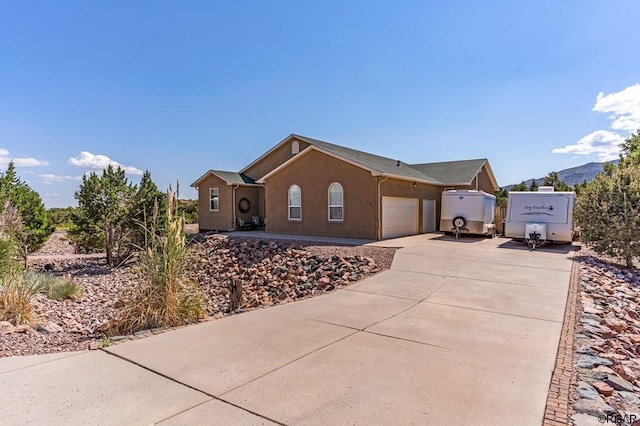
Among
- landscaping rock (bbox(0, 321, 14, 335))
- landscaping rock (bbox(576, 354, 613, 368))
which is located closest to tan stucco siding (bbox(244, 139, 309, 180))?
landscaping rock (bbox(0, 321, 14, 335))

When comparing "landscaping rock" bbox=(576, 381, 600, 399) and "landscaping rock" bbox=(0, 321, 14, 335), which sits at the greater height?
"landscaping rock" bbox=(576, 381, 600, 399)

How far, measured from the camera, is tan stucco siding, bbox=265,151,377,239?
16547 millimetres

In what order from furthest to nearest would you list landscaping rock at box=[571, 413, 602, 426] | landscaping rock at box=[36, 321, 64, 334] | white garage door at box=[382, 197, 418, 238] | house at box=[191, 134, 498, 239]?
white garage door at box=[382, 197, 418, 238] → house at box=[191, 134, 498, 239] → landscaping rock at box=[36, 321, 64, 334] → landscaping rock at box=[571, 413, 602, 426]

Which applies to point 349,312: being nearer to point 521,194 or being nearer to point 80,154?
point 521,194

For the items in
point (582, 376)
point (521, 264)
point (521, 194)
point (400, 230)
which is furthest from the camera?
point (400, 230)

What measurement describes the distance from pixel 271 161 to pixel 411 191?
9.37 m

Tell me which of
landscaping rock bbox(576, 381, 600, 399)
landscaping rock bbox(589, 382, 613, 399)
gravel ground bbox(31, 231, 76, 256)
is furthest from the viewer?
gravel ground bbox(31, 231, 76, 256)

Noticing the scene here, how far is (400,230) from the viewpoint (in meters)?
18.2

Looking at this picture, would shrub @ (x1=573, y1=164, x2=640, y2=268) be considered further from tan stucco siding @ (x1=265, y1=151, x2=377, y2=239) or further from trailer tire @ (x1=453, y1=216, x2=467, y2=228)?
tan stucco siding @ (x1=265, y1=151, x2=377, y2=239)

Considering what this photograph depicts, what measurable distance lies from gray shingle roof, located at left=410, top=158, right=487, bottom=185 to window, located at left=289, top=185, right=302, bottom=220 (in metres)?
9.50

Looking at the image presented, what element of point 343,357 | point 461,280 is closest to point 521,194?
point 461,280

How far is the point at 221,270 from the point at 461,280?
9.22 metres

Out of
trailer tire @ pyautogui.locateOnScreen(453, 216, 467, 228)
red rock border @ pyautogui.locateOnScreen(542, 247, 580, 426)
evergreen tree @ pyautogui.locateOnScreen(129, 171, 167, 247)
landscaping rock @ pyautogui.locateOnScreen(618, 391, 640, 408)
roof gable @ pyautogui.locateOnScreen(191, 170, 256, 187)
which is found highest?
roof gable @ pyautogui.locateOnScreen(191, 170, 256, 187)

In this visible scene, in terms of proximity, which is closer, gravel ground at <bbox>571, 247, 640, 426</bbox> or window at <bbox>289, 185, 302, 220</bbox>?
gravel ground at <bbox>571, 247, 640, 426</bbox>
